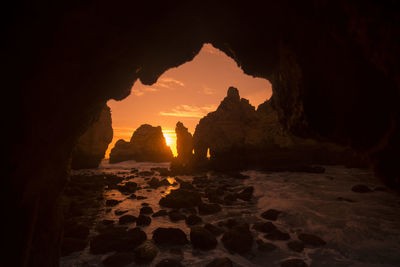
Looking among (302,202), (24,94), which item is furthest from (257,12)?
(302,202)

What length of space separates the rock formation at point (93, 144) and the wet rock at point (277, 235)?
25.2 metres

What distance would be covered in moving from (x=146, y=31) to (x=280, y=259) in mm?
6854

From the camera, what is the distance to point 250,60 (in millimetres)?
5926

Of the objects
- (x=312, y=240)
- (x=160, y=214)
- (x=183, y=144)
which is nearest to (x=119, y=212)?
(x=160, y=214)

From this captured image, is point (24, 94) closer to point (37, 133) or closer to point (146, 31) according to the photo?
point (37, 133)

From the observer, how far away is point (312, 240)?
213 inches

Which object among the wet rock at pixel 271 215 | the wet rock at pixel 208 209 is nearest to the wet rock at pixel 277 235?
the wet rock at pixel 271 215

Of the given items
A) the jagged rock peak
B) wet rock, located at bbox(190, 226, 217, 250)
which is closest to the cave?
wet rock, located at bbox(190, 226, 217, 250)

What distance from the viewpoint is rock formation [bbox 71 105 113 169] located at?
25791 mm

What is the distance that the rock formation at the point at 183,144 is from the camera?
110 feet

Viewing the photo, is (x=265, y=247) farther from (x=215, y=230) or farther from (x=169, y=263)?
(x=169, y=263)

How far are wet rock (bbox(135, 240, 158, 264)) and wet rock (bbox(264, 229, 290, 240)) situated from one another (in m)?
3.60

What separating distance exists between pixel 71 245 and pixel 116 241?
1.32m

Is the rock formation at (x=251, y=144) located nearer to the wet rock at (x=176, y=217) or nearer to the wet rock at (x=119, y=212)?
the wet rock at (x=176, y=217)
